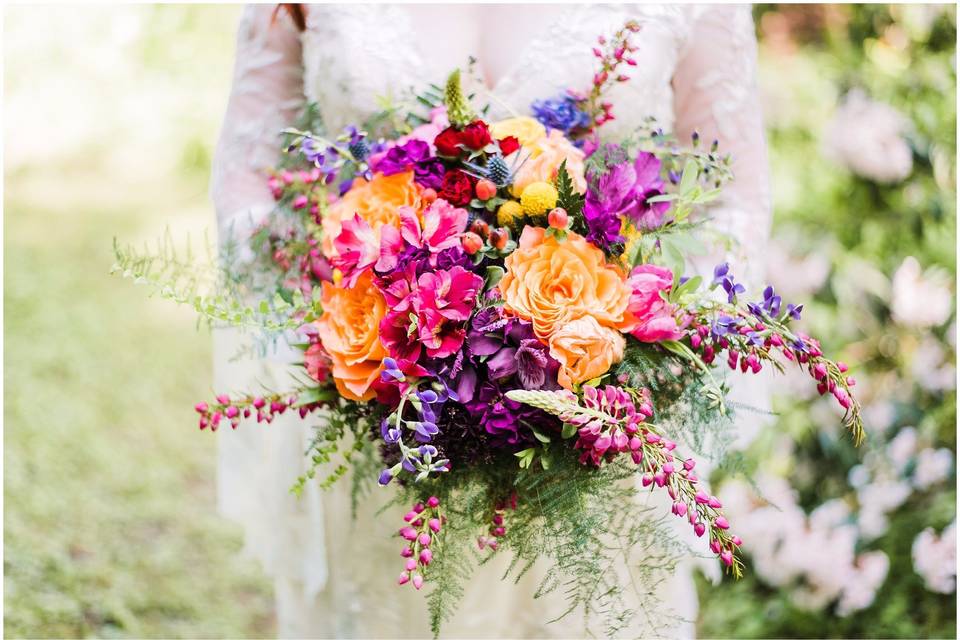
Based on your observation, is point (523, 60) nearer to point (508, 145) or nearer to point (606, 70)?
point (606, 70)

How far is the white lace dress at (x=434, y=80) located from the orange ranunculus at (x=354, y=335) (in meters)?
0.40

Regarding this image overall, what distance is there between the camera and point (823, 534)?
254 centimetres

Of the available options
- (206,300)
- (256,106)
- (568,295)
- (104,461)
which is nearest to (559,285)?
(568,295)

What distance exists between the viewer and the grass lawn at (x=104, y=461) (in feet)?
Result: 8.95

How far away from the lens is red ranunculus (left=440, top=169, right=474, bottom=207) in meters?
1.22

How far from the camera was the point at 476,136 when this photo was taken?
1229 mm

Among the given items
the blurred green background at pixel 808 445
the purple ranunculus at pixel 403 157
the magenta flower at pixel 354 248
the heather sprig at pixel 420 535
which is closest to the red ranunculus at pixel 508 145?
the purple ranunculus at pixel 403 157

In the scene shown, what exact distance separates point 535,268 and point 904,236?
2124 mm

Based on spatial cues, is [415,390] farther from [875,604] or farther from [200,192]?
[200,192]

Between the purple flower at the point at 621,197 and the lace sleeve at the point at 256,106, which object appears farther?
the lace sleeve at the point at 256,106

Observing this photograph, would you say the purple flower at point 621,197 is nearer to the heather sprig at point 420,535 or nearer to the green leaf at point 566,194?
the green leaf at point 566,194

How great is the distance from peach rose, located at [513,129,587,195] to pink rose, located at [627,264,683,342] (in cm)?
17

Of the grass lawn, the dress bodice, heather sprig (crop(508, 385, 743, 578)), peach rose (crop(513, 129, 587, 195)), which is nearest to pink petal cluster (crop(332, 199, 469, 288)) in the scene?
peach rose (crop(513, 129, 587, 195))

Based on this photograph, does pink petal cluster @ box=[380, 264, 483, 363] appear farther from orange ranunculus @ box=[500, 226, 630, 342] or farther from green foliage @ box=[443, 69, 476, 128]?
green foliage @ box=[443, 69, 476, 128]
